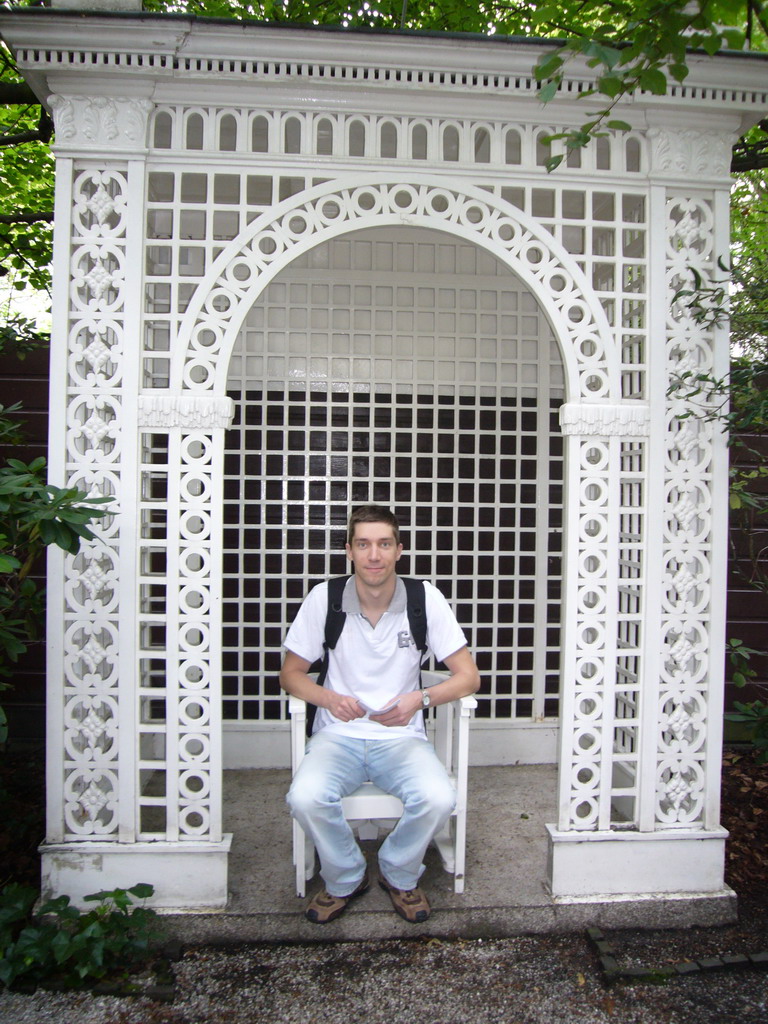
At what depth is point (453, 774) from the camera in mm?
3395

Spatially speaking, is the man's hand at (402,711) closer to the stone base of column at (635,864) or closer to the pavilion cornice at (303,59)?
the stone base of column at (635,864)

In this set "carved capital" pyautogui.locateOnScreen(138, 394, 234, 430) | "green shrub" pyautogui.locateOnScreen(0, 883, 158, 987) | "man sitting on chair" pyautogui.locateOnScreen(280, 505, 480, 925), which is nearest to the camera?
"green shrub" pyautogui.locateOnScreen(0, 883, 158, 987)

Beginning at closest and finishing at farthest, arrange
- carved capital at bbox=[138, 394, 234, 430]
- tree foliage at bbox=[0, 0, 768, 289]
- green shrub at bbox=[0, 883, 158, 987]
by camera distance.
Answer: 1. tree foliage at bbox=[0, 0, 768, 289]
2. green shrub at bbox=[0, 883, 158, 987]
3. carved capital at bbox=[138, 394, 234, 430]

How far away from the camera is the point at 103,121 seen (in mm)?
3068

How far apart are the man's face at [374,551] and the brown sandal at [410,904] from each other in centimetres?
126

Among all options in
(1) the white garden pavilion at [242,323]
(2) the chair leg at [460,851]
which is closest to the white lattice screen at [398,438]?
(1) the white garden pavilion at [242,323]

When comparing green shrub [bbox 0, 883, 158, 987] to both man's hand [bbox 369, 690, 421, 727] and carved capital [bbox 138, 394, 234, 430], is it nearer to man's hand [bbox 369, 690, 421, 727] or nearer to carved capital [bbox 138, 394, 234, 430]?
man's hand [bbox 369, 690, 421, 727]

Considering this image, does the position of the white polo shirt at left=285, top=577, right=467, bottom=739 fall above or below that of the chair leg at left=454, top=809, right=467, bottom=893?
above

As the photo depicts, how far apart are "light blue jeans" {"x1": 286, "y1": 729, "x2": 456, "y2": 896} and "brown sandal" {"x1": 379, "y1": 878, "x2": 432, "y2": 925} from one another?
0.09ft

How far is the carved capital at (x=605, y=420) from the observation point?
10.6ft

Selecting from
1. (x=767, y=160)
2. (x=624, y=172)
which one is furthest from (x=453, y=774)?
(x=767, y=160)

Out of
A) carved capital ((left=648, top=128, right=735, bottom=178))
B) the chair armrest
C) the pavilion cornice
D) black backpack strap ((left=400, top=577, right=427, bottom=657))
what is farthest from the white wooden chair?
the pavilion cornice

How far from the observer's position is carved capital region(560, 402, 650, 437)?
3232 millimetres

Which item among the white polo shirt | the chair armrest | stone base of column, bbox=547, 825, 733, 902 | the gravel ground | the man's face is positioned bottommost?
the gravel ground
